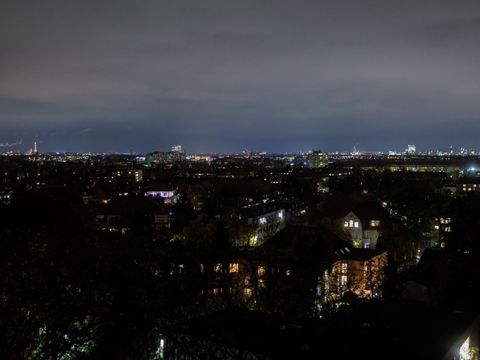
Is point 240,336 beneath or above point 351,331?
above

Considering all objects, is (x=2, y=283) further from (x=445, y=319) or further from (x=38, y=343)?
(x=445, y=319)

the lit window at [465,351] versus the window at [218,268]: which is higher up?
the window at [218,268]

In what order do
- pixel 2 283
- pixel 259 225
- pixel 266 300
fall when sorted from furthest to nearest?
pixel 259 225 < pixel 266 300 < pixel 2 283

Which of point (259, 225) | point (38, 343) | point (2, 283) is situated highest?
point (2, 283)

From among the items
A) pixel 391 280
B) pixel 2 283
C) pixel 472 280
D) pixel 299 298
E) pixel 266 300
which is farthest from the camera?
pixel 391 280

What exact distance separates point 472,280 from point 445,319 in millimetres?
2999

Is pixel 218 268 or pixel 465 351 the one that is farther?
pixel 218 268

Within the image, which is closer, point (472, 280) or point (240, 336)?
point (240, 336)

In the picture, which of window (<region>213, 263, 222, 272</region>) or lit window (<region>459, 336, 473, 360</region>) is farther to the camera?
window (<region>213, 263, 222, 272</region>)

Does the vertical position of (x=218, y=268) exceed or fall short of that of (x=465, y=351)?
it exceeds it

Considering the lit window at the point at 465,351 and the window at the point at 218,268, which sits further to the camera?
the window at the point at 218,268

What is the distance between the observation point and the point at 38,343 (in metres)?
5.34

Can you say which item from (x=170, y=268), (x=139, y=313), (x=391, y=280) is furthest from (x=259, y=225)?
(x=139, y=313)

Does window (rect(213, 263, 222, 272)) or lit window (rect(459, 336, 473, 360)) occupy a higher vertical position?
window (rect(213, 263, 222, 272))
